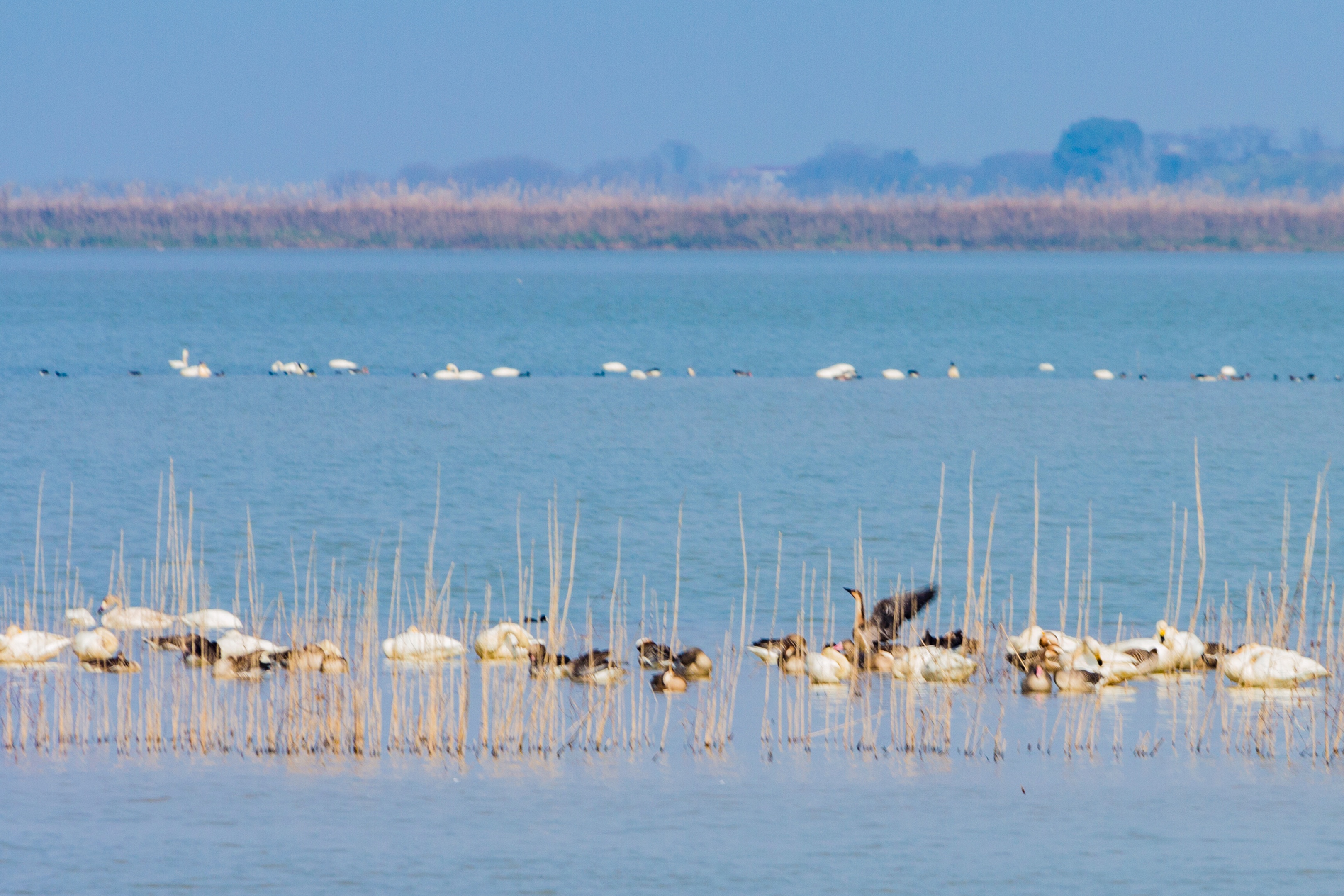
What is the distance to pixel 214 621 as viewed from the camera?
18031 millimetres

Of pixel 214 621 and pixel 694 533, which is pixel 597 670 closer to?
pixel 214 621

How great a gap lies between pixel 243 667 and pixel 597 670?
9.23ft

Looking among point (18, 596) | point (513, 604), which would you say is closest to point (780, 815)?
point (513, 604)

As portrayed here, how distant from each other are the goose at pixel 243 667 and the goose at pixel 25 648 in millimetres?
1465

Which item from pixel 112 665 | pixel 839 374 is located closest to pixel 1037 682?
pixel 112 665

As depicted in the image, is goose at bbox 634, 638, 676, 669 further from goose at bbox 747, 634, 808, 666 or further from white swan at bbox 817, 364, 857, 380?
white swan at bbox 817, 364, 857, 380

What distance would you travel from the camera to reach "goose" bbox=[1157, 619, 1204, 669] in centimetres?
1648

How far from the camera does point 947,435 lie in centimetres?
4062

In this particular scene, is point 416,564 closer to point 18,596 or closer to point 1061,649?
point 18,596

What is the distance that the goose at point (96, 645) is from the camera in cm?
1605

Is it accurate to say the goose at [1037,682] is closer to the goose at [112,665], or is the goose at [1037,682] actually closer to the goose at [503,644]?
the goose at [503,644]

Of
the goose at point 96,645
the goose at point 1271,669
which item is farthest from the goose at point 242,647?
the goose at point 1271,669

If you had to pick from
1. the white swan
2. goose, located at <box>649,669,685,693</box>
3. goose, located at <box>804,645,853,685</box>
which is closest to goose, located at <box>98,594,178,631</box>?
goose, located at <box>649,669,685,693</box>

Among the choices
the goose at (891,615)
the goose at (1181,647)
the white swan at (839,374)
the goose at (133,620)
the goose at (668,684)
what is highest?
the white swan at (839,374)
